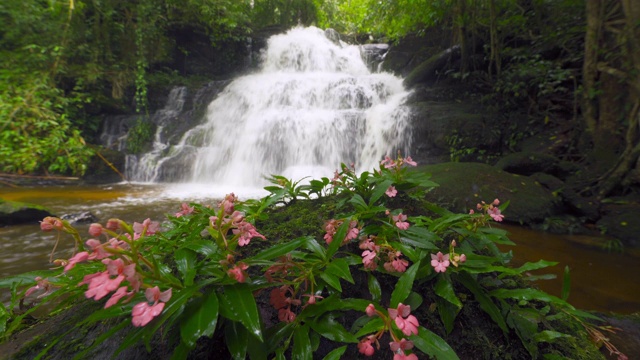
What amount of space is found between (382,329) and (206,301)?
0.49m

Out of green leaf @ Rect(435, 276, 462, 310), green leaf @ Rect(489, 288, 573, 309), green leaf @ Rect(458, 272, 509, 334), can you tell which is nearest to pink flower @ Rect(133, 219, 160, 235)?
green leaf @ Rect(435, 276, 462, 310)

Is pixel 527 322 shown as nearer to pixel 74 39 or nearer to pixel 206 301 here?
pixel 206 301

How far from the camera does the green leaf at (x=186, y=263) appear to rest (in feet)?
2.80

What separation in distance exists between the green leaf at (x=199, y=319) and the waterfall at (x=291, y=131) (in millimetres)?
6377

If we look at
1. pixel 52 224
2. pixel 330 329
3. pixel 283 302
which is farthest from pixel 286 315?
pixel 52 224

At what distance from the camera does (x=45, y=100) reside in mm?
7750

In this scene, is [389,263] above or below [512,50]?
below

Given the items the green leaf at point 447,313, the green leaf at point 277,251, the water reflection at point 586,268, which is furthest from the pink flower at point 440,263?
the water reflection at point 586,268

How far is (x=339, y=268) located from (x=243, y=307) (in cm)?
35

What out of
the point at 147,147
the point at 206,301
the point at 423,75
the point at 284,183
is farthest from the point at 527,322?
the point at 147,147

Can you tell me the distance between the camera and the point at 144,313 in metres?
0.67

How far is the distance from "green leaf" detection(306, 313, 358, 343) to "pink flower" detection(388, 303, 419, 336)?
0.14 m

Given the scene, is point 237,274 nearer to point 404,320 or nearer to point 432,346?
point 404,320

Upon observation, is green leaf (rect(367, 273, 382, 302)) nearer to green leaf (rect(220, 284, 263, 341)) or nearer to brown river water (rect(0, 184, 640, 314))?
green leaf (rect(220, 284, 263, 341))
